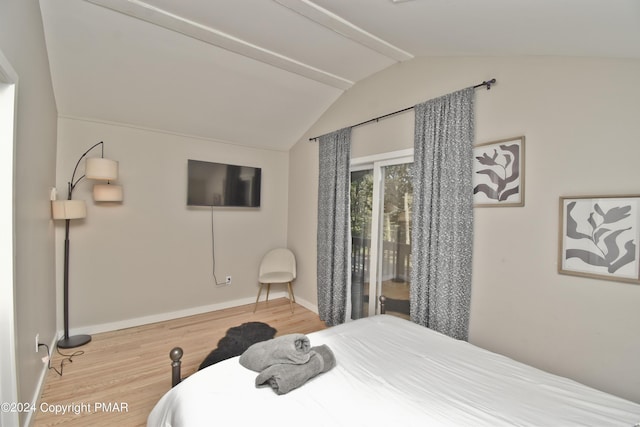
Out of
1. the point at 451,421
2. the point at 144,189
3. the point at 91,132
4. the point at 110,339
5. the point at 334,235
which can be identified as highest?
the point at 91,132

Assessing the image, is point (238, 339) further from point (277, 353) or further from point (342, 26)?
point (342, 26)

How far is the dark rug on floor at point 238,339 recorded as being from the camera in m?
2.62

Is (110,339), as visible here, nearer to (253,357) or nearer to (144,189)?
(144,189)

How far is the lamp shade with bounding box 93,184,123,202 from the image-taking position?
9.95ft

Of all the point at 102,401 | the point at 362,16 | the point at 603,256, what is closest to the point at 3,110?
the point at 102,401

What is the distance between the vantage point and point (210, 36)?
239 cm

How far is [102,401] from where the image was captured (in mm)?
2094

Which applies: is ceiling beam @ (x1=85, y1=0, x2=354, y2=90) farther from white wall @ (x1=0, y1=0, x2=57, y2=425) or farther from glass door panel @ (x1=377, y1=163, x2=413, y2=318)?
glass door panel @ (x1=377, y1=163, x2=413, y2=318)

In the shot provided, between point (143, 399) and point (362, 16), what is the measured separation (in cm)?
334

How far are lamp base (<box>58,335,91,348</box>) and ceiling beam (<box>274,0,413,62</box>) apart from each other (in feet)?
12.3

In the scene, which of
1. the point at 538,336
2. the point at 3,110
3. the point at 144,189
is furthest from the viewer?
the point at 144,189

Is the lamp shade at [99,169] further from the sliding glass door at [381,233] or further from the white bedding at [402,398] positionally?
the sliding glass door at [381,233]

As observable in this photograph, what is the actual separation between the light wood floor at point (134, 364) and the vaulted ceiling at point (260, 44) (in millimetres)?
2501

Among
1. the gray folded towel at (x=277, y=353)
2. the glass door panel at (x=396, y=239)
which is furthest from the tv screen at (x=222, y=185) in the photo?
the gray folded towel at (x=277, y=353)
